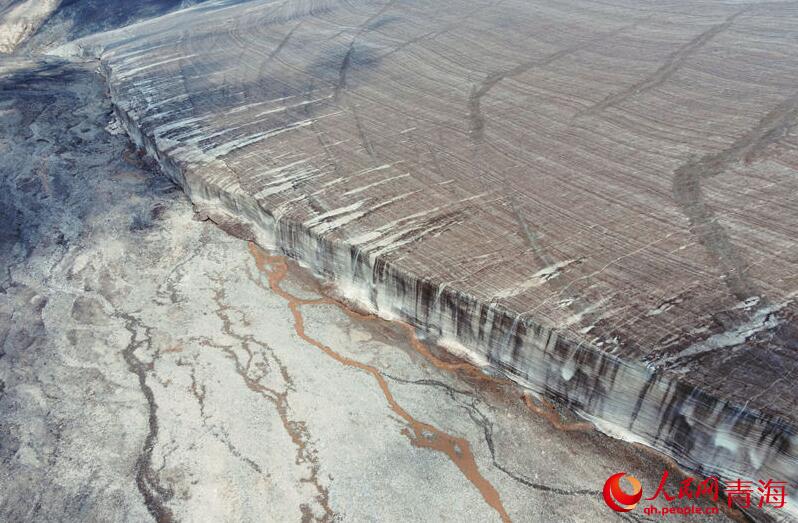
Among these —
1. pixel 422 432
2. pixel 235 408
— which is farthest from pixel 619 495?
pixel 235 408

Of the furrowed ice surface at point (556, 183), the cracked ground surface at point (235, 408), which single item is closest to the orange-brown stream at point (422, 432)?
the cracked ground surface at point (235, 408)

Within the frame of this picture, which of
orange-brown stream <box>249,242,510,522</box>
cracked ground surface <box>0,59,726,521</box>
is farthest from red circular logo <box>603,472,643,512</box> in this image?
orange-brown stream <box>249,242,510,522</box>

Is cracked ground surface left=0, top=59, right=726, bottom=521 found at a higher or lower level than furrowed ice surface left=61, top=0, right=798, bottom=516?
lower

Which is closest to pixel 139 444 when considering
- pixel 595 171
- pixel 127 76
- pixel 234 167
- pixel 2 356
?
pixel 2 356

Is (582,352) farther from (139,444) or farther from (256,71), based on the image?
(256,71)

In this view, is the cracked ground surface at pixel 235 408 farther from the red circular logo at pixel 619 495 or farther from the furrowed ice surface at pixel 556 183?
the furrowed ice surface at pixel 556 183

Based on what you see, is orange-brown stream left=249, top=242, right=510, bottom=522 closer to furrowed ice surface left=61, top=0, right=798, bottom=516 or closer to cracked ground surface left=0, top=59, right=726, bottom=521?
cracked ground surface left=0, top=59, right=726, bottom=521

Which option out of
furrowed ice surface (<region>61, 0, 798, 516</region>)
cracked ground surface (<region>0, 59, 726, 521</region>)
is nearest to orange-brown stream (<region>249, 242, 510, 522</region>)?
cracked ground surface (<region>0, 59, 726, 521</region>)
